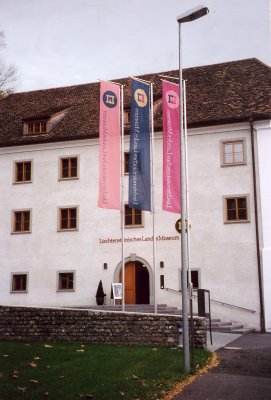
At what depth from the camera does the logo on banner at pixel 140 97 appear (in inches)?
845

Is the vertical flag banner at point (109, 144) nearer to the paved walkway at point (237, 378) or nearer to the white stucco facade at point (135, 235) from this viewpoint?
the white stucco facade at point (135, 235)

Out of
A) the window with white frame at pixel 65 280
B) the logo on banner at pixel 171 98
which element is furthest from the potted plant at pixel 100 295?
the logo on banner at pixel 171 98

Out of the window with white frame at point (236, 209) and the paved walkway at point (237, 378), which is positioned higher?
the window with white frame at point (236, 209)

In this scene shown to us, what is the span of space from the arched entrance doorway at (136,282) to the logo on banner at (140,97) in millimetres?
10633

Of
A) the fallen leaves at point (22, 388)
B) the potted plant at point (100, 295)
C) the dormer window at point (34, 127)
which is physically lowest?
the fallen leaves at point (22, 388)

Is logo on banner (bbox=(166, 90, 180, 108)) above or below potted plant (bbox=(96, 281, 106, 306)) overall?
above

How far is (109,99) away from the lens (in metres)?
22.3

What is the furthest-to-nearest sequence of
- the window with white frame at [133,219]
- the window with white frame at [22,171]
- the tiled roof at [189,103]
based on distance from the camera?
the window with white frame at [22,171]
the window with white frame at [133,219]
the tiled roof at [189,103]

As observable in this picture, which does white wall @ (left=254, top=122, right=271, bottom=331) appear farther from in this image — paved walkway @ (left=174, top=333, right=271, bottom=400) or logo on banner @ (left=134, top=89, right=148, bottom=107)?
logo on banner @ (left=134, top=89, right=148, bottom=107)

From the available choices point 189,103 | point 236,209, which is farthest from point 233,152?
point 189,103

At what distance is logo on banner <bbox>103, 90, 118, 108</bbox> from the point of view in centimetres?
2215

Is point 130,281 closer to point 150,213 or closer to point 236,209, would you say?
point 150,213

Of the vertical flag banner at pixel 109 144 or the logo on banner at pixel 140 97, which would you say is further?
the vertical flag banner at pixel 109 144

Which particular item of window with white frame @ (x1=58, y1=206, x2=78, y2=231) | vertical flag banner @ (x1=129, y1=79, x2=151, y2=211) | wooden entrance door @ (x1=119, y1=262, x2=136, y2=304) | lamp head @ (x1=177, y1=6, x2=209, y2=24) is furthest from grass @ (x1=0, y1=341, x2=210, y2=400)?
window with white frame @ (x1=58, y1=206, x2=78, y2=231)
